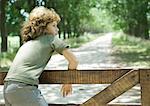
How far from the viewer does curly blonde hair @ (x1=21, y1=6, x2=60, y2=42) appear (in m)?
3.97

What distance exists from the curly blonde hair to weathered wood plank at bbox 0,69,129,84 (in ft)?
1.39

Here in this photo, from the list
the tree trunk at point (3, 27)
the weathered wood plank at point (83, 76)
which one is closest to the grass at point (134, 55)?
the tree trunk at point (3, 27)

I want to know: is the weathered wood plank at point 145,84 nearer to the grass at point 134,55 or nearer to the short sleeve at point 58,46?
the short sleeve at point 58,46

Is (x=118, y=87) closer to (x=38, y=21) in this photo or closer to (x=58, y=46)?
(x=58, y=46)

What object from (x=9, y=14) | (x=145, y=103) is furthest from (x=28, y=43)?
(x=9, y=14)

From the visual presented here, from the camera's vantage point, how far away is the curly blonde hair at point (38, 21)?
3.97 m

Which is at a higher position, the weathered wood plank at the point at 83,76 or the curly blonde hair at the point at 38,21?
the curly blonde hair at the point at 38,21

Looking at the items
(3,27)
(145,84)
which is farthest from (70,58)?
(3,27)

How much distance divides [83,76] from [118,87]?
36 centimetres

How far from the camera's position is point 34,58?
3957mm

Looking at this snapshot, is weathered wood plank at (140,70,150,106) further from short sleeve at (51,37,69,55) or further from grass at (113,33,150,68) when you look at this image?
grass at (113,33,150,68)

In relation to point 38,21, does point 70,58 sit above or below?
below

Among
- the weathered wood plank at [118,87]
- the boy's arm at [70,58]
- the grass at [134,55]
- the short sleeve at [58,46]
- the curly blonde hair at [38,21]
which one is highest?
the curly blonde hair at [38,21]

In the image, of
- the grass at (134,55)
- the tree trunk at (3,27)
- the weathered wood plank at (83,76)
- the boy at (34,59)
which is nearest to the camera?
the boy at (34,59)
